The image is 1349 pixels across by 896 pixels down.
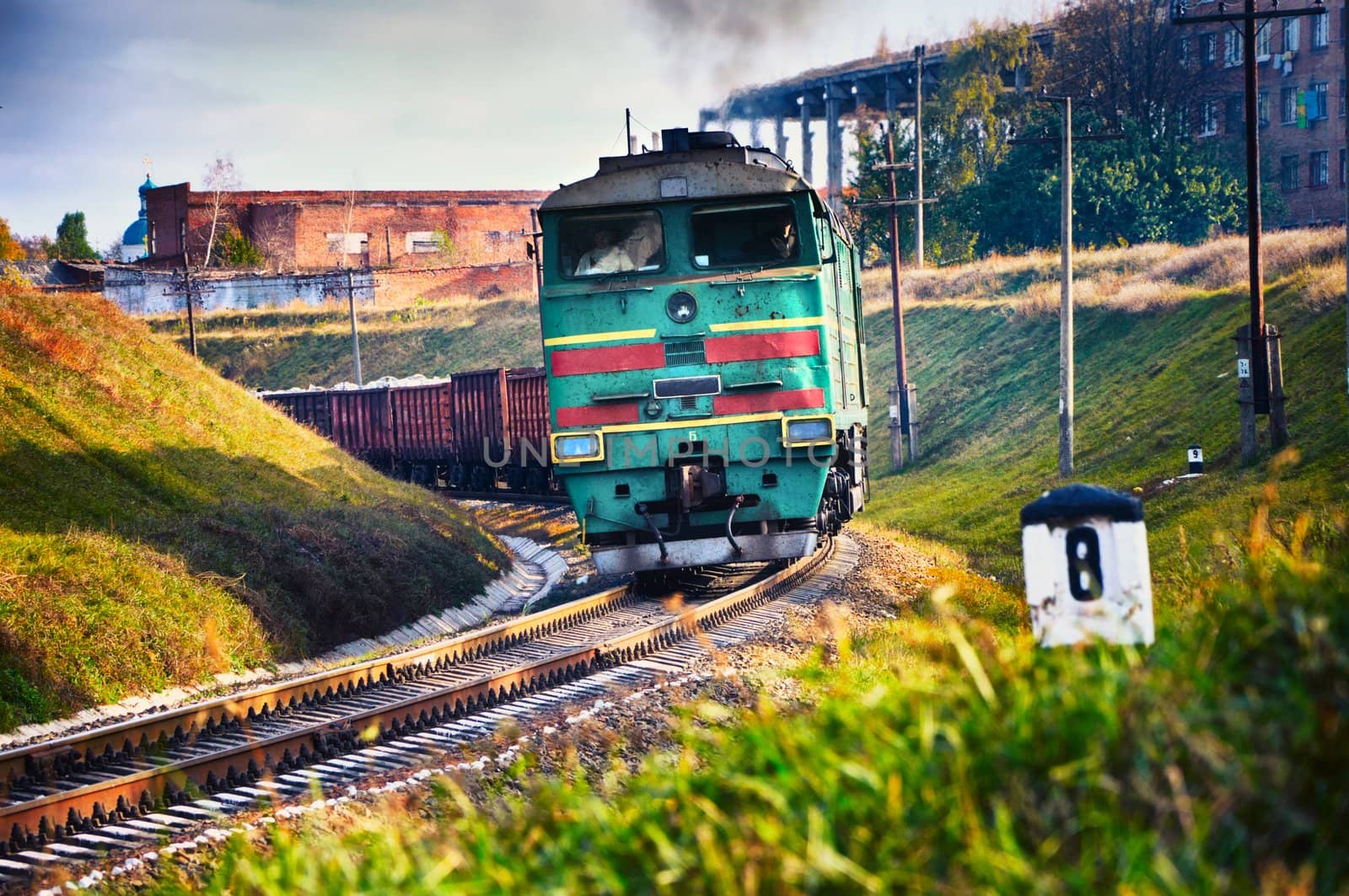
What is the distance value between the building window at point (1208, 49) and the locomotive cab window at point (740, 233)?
49952mm

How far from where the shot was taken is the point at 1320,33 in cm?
5381

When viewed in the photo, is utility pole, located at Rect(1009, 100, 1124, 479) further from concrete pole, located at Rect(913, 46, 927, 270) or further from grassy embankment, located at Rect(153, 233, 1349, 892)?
concrete pole, located at Rect(913, 46, 927, 270)

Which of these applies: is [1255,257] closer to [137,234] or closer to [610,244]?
[610,244]

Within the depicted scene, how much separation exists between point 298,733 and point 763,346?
6.10 metres

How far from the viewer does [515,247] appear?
259ft

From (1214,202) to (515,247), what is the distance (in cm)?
4074

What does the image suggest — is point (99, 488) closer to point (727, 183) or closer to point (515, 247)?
point (727, 183)

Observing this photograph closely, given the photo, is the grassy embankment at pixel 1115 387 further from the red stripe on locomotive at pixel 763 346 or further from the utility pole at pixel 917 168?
the red stripe on locomotive at pixel 763 346

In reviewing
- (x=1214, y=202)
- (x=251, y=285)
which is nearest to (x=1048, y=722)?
(x=1214, y=202)

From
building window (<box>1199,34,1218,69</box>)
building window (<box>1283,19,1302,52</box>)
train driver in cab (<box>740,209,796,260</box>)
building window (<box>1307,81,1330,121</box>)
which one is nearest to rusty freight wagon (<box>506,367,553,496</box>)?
train driver in cab (<box>740,209,796,260</box>)

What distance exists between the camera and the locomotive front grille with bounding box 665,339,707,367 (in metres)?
12.7

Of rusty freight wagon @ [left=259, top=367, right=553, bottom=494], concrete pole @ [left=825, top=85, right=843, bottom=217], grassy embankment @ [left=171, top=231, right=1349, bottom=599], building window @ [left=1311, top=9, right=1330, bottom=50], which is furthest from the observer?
concrete pole @ [left=825, top=85, right=843, bottom=217]

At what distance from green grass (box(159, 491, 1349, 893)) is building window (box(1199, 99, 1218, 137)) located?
190 feet

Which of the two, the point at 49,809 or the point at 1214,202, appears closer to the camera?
the point at 49,809
